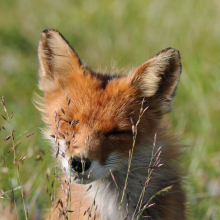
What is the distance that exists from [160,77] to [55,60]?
1.25m

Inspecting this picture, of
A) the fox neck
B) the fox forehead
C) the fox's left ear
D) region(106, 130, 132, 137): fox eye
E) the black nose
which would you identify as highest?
the fox's left ear

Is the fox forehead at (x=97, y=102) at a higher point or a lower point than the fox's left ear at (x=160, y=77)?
lower

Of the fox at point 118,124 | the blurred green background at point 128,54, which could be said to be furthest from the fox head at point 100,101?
the blurred green background at point 128,54

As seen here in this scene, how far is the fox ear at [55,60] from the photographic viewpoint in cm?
389

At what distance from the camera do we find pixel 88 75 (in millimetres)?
3959

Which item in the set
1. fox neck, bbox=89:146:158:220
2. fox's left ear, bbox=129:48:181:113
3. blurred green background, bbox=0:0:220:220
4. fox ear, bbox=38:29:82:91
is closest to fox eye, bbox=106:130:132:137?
fox neck, bbox=89:146:158:220

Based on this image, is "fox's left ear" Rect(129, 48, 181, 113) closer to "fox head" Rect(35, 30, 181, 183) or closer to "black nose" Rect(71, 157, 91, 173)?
"fox head" Rect(35, 30, 181, 183)

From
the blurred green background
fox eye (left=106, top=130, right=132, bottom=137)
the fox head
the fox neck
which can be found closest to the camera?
the fox head

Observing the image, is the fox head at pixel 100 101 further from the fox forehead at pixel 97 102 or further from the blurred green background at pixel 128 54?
the blurred green background at pixel 128 54

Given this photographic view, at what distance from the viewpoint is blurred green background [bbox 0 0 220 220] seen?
5.34 meters

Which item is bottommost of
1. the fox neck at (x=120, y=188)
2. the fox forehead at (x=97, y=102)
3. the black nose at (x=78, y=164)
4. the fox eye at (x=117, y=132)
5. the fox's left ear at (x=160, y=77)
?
the fox neck at (x=120, y=188)

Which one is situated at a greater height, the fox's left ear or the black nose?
the fox's left ear

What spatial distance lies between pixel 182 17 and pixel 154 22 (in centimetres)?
76

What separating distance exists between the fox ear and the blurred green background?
41.7 inches
